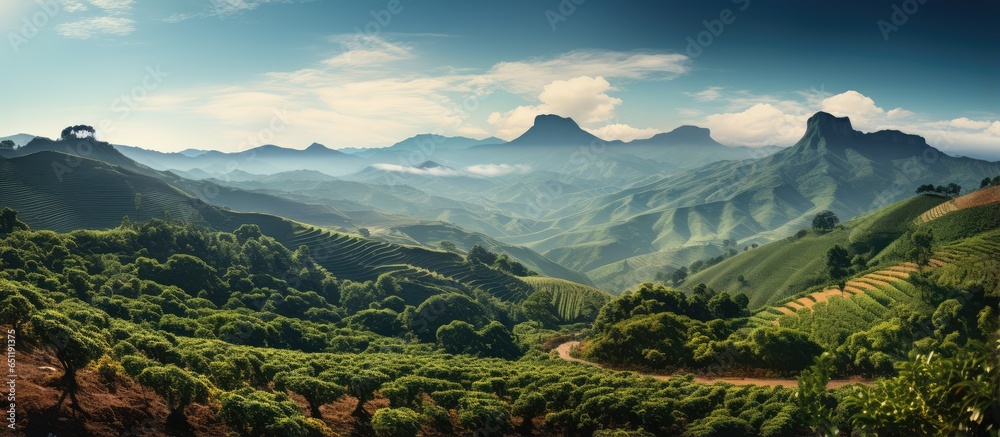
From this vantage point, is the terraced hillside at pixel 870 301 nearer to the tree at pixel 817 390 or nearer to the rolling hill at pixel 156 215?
the tree at pixel 817 390

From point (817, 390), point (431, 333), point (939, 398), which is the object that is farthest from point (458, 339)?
point (939, 398)

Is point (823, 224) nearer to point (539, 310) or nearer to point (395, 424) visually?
point (539, 310)

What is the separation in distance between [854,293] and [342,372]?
64902 millimetres

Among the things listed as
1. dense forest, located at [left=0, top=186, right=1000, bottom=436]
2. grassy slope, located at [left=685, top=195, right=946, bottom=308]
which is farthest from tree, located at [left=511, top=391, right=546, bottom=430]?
grassy slope, located at [left=685, top=195, right=946, bottom=308]

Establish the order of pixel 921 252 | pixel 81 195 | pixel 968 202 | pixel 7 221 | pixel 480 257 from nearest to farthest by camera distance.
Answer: pixel 921 252
pixel 7 221
pixel 968 202
pixel 81 195
pixel 480 257

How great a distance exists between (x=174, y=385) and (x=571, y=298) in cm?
10645

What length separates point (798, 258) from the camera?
148 m

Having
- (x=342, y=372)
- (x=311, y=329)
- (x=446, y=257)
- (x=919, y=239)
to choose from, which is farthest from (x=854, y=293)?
(x=446, y=257)

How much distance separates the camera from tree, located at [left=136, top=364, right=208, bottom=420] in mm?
27000

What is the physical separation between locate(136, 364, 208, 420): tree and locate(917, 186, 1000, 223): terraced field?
12412cm

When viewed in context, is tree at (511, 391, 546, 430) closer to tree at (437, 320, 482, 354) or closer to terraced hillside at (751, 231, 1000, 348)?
terraced hillside at (751, 231, 1000, 348)

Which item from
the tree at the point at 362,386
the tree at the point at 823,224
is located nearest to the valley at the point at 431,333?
the tree at the point at 362,386

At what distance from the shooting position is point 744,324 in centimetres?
7425

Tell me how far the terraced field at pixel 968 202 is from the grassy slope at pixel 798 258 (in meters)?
4.67
